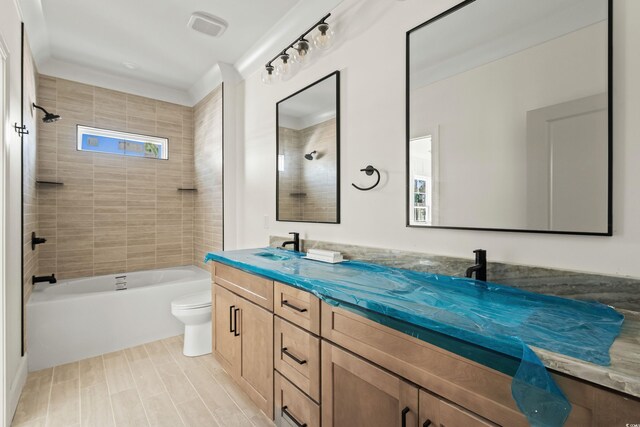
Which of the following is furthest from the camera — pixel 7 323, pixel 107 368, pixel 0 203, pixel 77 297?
pixel 77 297

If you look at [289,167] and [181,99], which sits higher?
[181,99]

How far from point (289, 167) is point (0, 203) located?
5.62 feet

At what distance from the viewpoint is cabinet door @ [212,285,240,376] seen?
6.45 ft

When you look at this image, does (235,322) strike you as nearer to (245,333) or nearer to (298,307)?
(245,333)

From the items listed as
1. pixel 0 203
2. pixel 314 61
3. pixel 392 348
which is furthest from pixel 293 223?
pixel 0 203

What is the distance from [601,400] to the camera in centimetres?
61

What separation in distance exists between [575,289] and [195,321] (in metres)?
2.54

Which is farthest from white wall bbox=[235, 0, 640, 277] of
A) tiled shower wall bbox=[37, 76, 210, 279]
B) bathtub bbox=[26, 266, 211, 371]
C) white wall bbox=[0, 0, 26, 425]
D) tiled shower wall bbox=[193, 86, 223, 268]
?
tiled shower wall bbox=[37, 76, 210, 279]

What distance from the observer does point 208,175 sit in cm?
352

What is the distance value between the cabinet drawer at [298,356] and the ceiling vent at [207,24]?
227cm

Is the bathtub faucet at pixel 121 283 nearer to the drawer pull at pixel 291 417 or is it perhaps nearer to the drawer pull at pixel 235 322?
the drawer pull at pixel 235 322

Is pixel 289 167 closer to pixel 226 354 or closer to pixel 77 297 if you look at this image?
pixel 226 354

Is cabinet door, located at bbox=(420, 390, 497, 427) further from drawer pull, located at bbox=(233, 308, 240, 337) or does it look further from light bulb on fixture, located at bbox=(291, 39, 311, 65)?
light bulb on fixture, located at bbox=(291, 39, 311, 65)

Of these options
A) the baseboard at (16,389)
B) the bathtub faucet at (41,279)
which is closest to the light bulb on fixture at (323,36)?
the baseboard at (16,389)
